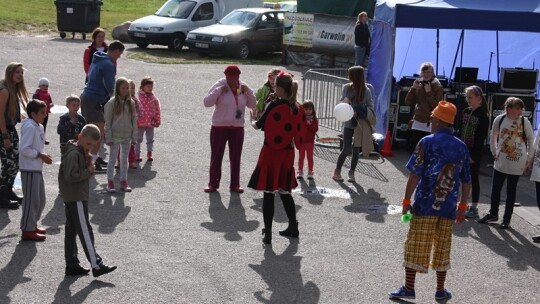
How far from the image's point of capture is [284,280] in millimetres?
8562

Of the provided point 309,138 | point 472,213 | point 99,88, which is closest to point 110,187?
point 99,88

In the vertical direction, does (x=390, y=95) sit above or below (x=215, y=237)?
above

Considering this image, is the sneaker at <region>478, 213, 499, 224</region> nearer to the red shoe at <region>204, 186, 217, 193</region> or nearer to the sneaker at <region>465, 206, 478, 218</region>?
the sneaker at <region>465, 206, 478, 218</region>

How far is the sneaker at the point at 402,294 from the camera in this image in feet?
26.9

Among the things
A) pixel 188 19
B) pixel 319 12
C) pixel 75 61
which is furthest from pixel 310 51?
pixel 75 61

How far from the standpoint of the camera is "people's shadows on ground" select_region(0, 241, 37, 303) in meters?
7.91

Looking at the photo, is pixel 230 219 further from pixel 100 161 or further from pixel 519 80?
pixel 519 80

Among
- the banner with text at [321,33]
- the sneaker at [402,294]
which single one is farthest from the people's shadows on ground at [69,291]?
the banner with text at [321,33]

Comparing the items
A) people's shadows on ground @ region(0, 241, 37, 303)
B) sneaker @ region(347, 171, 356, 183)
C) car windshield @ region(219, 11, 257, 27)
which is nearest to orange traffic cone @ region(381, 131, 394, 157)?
sneaker @ region(347, 171, 356, 183)

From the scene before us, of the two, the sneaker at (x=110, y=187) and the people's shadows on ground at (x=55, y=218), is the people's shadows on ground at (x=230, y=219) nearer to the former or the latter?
the sneaker at (x=110, y=187)

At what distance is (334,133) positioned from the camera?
16.8m

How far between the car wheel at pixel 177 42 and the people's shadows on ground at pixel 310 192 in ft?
55.4

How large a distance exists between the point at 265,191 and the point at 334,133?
7.35m

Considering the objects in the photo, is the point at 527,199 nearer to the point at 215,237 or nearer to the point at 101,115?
the point at 215,237
